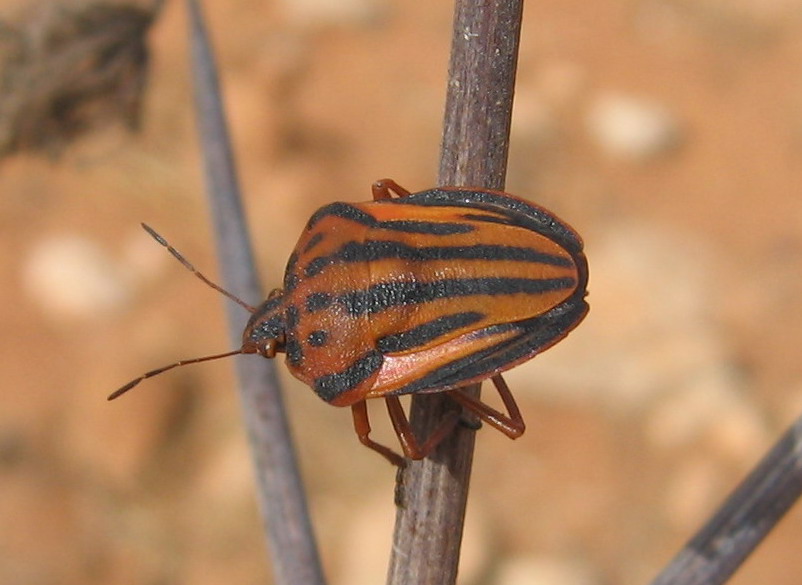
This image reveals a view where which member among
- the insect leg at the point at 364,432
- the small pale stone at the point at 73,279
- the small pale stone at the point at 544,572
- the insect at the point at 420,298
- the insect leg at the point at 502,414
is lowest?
the small pale stone at the point at 544,572

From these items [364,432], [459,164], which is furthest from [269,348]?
[459,164]

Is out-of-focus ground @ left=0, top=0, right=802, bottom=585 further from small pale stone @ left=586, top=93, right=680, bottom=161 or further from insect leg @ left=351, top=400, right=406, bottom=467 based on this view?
insect leg @ left=351, top=400, right=406, bottom=467

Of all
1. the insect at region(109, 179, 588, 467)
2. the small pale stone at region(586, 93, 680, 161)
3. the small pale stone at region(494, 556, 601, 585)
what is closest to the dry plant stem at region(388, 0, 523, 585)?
the insect at region(109, 179, 588, 467)

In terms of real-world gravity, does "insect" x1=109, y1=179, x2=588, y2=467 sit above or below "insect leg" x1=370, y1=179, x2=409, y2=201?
below

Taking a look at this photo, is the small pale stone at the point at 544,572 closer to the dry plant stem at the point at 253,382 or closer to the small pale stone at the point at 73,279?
the small pale stone at the point at 73,279

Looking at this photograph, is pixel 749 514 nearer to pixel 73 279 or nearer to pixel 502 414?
pixel 502 414

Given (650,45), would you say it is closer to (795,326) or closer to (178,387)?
(795,326)

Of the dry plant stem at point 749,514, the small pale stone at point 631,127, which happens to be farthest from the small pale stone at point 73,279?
the dry plant stem at point 749,514
